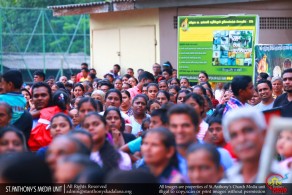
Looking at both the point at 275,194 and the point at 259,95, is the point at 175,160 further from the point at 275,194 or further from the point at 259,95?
the point at 259,95

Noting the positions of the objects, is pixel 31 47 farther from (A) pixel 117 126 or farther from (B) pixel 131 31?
(A) pixel 117 126

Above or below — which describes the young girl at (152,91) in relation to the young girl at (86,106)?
below

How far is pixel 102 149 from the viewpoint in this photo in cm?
616

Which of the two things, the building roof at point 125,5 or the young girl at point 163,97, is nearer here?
the young girl at point 163,97

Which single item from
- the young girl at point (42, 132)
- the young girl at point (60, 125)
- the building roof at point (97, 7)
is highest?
the building roof at point (97, 7)

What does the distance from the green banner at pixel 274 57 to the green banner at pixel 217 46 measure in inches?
14.8

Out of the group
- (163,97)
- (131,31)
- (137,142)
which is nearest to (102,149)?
(137,142)

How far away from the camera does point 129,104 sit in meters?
10.9

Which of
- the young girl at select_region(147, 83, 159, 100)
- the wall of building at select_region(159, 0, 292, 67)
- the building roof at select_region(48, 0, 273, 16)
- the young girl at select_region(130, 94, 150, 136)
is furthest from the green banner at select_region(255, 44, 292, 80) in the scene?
the young girl at select_region(130, 94, 150, 136)

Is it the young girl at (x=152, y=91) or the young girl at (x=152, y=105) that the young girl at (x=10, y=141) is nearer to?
the young girl at (x=152, y=105)

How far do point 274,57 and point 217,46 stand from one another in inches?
61.9

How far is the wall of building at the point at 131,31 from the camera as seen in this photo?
20.1 meters

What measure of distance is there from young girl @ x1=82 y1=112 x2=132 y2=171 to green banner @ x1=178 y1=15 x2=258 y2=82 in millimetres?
8456

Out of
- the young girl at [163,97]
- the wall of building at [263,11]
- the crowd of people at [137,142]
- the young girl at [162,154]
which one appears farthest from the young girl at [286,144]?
the wall of building at [263,11]
